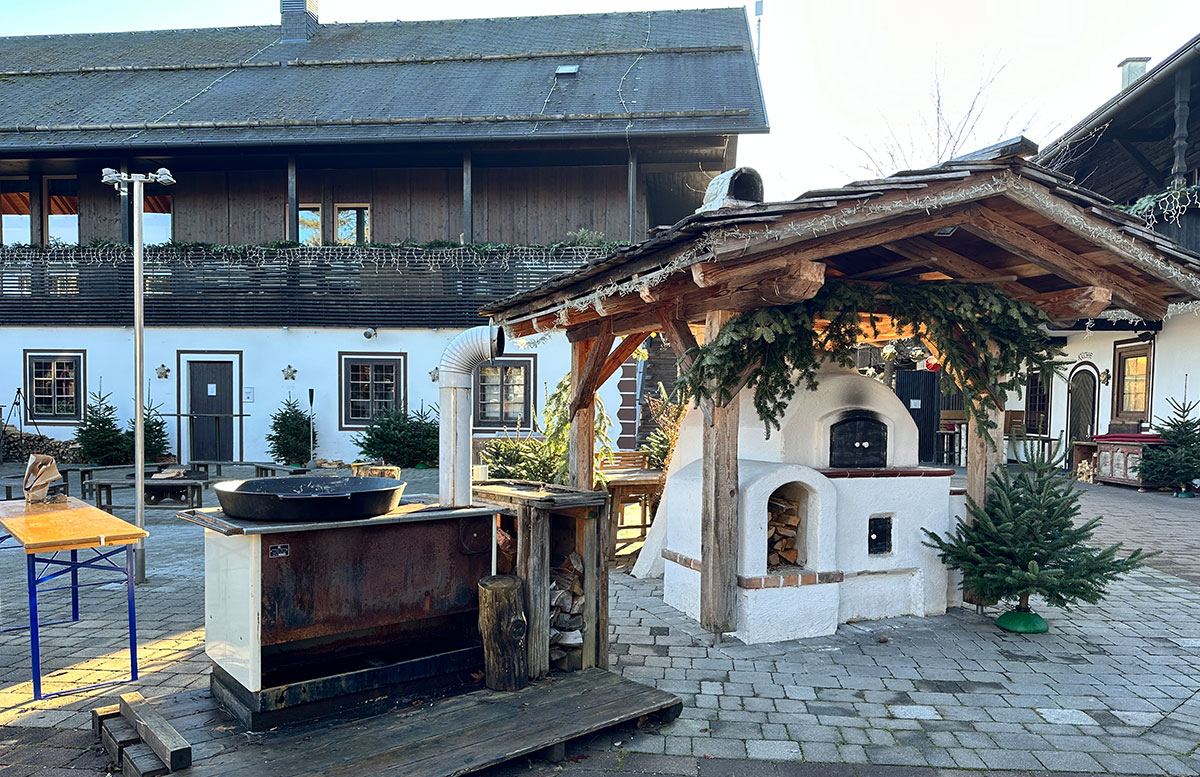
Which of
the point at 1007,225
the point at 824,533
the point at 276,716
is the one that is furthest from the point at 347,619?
the point at 1007,225

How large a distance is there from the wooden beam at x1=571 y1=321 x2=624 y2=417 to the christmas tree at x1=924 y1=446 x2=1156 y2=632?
10.1ft

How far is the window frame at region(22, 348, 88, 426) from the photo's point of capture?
16.0 metres

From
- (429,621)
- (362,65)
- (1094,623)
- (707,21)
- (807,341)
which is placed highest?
(707,21)

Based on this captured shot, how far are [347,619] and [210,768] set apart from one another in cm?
85

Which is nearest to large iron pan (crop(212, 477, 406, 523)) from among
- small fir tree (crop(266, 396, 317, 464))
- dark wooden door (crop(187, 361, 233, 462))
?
small fir tree (crop(266, 396, 317, 464))

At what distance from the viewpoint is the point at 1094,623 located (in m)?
6.04

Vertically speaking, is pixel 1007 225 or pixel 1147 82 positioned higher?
pixel 1147 82

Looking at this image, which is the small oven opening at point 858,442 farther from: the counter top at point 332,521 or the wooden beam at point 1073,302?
the counter top at point 332,521

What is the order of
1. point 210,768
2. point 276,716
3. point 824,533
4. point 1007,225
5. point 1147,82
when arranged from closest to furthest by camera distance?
point 210,768
point 276,716
point 1007,225
point 824,533
point 1147,82

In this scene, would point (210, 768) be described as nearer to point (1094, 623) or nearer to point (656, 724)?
point (656, 724)

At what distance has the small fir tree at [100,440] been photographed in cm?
1491

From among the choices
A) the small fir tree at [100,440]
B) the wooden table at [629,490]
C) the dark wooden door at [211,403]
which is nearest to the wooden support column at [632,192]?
the wooden table at [629,490]

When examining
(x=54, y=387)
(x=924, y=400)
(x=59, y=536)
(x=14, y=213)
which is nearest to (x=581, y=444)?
(x=59, y=536)

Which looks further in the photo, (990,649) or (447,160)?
(447,160)
